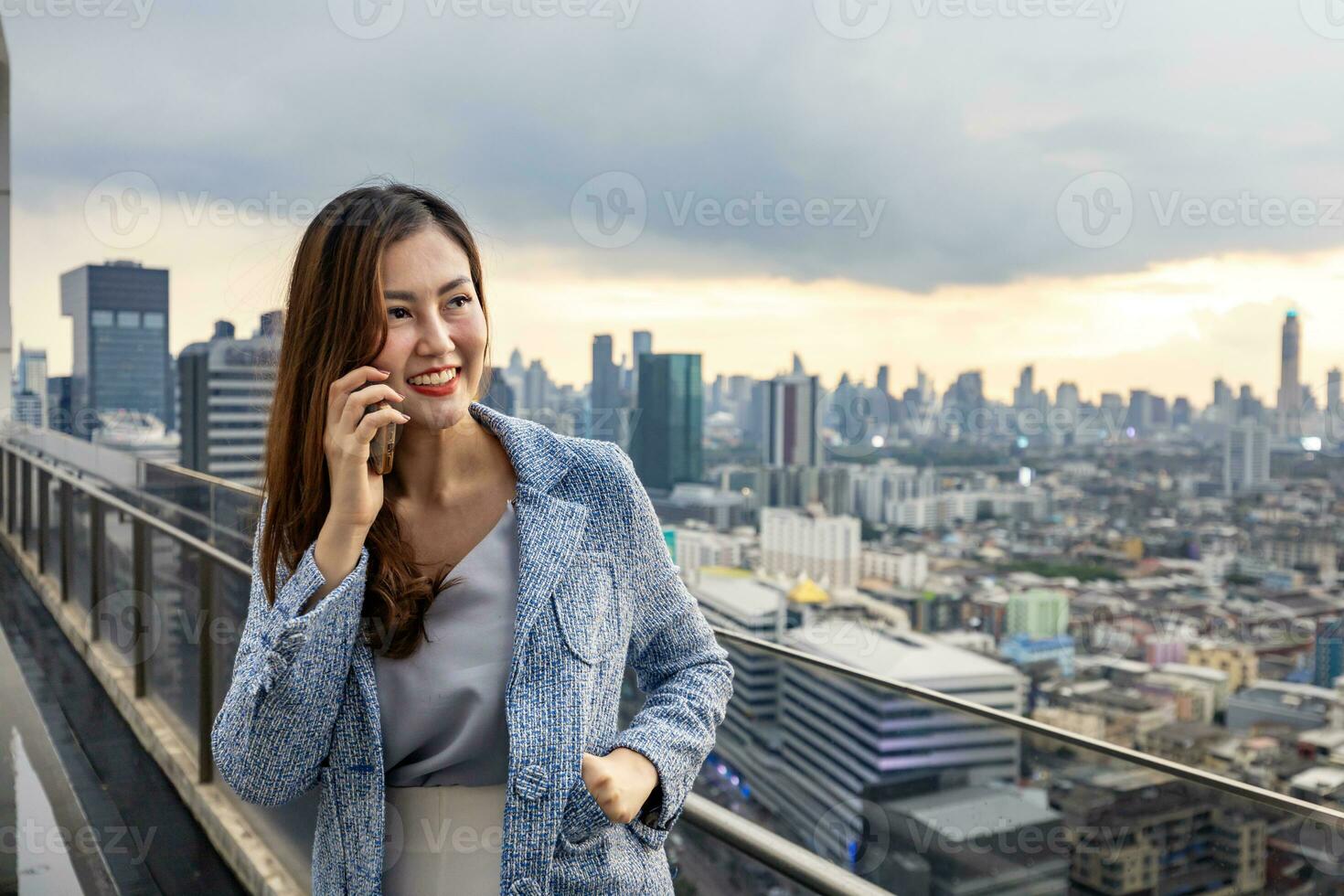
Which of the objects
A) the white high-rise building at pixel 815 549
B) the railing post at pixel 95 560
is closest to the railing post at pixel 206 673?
the railing post at pixel 95 560

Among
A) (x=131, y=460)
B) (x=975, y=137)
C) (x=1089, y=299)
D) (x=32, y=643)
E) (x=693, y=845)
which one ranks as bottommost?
(x=32, y=643)

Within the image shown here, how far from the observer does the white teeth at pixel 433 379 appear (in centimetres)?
96

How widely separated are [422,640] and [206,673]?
248 centimetres

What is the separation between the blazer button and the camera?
93 centimetres

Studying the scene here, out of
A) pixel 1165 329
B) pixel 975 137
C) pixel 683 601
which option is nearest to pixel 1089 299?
pixel 1165 329

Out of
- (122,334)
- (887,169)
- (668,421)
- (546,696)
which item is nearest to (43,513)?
(122,334)

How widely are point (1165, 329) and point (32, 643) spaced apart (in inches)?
1509

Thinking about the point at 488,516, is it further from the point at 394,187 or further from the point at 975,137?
the point at 975,137

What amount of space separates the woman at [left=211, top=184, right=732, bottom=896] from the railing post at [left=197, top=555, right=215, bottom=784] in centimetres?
224

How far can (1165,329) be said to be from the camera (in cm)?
3641

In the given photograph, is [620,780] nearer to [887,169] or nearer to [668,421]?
[668,421]

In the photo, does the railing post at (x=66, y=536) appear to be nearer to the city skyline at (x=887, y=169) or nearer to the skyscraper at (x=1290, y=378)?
the city skyline at (x=887, y=169)

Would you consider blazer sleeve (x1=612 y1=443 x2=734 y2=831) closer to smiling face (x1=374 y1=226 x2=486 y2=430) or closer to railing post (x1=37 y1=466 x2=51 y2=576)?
smiling face (x1=374 y1=226 x2=486 y2=430)

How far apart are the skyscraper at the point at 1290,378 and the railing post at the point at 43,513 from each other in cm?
1969
